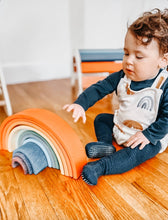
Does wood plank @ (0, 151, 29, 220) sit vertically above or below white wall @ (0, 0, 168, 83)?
below

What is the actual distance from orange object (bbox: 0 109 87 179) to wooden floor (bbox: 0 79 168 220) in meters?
0.05

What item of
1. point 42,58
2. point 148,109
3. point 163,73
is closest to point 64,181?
point 148,109

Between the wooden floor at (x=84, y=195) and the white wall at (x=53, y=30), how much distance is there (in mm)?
1468

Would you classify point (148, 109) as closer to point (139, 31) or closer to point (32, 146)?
point (139, 31)

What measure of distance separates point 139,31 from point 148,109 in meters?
0.28

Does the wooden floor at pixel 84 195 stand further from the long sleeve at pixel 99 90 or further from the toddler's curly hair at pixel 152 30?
the toddler's curly hair at pixel 152 30

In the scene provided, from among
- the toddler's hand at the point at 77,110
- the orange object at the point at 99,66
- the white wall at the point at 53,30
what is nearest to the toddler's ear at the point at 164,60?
the toddler's hand at the point at 77,110

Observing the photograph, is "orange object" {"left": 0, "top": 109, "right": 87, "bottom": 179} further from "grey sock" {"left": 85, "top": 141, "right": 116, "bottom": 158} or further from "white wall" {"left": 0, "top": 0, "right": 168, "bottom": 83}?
"white wall" {"left": 0, "top": 0, "right": 168, "bottom": 83}

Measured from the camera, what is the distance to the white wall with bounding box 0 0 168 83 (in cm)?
188

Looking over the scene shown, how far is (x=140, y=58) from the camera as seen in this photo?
0.61 m

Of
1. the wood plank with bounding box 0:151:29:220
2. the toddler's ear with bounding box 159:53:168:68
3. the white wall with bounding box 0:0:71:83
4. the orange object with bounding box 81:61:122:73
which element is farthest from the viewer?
the white wall with bounding box 0:0:71:83

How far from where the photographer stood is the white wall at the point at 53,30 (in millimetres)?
1882

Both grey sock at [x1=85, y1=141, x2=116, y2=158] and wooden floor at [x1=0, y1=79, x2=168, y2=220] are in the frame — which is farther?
grey sock at [x1=85, y1=141, x2=116, y2=158]

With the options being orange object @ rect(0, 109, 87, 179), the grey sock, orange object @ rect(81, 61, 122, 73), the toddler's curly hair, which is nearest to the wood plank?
orange object @ rect(0, 109, 87, 179)
